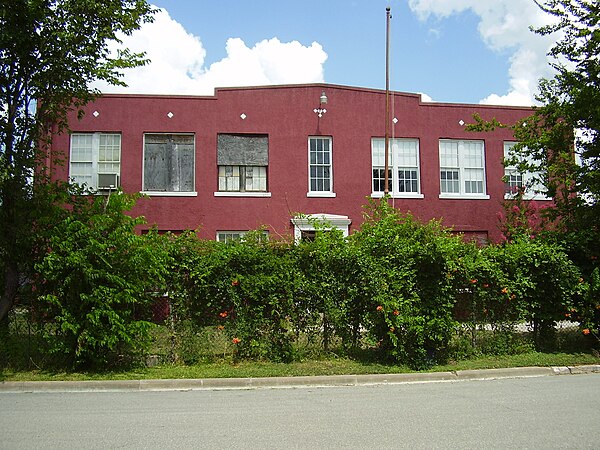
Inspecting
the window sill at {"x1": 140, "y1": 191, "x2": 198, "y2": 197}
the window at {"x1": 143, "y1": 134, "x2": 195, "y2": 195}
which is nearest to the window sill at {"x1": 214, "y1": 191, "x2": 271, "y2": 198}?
the window sill at {"x1": 140, "y1": 191, "x2": 198, "y2": 197}

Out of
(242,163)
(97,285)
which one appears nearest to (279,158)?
(242,163)

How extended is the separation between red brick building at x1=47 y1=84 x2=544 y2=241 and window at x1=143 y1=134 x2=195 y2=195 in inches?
1.4

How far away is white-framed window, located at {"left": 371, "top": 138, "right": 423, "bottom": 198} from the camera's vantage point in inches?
800

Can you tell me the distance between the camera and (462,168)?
2078 centimetres

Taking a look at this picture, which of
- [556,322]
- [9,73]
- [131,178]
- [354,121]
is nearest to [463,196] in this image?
[354,121]

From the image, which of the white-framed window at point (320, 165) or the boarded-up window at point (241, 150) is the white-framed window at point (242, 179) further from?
the white-framed window at point (320, 165)

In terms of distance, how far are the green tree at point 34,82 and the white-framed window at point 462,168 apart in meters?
13.2

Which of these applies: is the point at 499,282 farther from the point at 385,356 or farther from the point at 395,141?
the point at 395,141

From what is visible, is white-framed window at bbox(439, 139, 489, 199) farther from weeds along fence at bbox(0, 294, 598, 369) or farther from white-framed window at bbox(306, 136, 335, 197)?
weeds along fence at bbox(0, 294, 598, 369)

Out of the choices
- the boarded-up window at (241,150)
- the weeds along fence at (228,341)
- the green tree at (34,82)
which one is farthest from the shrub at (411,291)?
the boarded-up window at (241,150)

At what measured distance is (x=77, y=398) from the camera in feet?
27.7

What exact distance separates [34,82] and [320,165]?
36.7ft

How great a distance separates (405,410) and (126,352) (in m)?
5.60

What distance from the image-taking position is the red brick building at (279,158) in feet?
63.3
